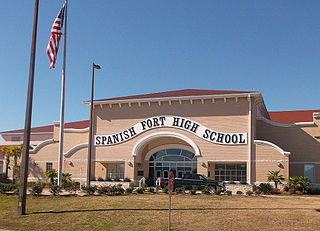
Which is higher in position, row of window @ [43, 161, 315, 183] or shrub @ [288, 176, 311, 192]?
row of window @ [43, 161, 315, 183]

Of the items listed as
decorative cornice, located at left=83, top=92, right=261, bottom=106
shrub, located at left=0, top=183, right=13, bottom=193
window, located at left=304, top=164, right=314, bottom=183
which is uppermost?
decorative cornice, located at left=83, top=92, right=261, bottom=106

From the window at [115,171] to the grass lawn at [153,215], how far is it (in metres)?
17.2

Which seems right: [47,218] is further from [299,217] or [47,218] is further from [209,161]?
[209,161]

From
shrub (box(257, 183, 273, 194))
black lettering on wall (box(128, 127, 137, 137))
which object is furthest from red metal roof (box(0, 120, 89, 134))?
shrub (box(257, 183, 273, 194))

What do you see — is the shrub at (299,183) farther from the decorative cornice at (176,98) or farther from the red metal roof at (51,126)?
the red metal roof at (51,126)

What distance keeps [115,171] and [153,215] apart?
74.3 ft

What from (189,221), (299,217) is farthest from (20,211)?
(299,217)

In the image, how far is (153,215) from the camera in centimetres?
1614

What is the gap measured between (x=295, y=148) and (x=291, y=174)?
2460 millimetres

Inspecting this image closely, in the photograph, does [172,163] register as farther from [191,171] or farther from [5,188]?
[5,188]

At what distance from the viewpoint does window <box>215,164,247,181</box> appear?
113ft

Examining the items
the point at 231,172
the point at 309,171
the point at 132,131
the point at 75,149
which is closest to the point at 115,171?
the point at 75,149

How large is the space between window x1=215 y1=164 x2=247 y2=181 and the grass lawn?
13591 mm

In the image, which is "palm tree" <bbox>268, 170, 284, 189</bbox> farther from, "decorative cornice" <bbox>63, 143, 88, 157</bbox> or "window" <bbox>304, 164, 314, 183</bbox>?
"decorative cornice" <bbox>63, 143, 88, 157</bbox>
